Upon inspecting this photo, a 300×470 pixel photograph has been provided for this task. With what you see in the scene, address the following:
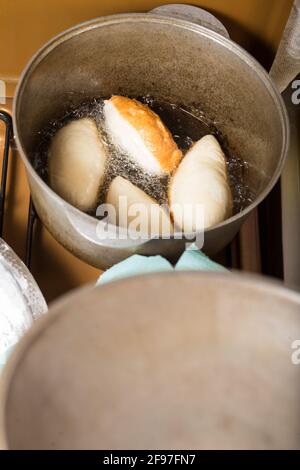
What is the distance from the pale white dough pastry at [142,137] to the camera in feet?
2.56

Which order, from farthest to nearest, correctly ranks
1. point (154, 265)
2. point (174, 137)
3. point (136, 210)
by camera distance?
point (174, 137) → point (136, 210) → point (154, 265)

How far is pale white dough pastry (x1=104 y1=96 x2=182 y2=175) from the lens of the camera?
78 centimetres

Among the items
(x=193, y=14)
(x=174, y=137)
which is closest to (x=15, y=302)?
(x=174, y=137)

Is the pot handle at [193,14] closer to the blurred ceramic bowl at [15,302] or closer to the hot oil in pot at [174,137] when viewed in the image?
the hot oil in pot at [174,137]

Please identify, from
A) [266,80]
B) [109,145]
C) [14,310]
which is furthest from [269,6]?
[14,310]

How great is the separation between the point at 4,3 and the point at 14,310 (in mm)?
437

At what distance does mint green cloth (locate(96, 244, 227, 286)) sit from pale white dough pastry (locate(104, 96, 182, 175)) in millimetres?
192

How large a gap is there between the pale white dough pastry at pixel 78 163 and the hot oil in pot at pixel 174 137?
0.06 ft

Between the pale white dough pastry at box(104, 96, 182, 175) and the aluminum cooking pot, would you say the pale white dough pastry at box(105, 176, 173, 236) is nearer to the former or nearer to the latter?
the pale white dough pastry at box(104, 96, 182, 175)

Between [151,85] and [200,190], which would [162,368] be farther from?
[151,85]

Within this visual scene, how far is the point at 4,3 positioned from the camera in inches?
32.4

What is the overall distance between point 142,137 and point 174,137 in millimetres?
75

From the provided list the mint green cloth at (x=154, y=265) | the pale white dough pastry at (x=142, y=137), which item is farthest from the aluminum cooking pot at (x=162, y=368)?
the pale white dough pastry at (x=142, y=137)

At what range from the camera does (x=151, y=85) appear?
0.86 m
